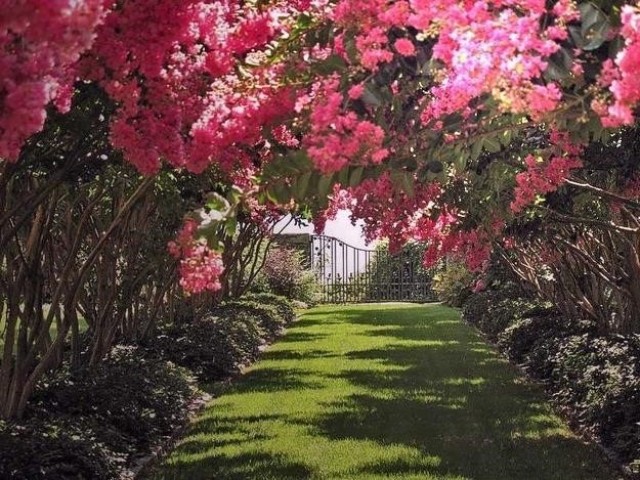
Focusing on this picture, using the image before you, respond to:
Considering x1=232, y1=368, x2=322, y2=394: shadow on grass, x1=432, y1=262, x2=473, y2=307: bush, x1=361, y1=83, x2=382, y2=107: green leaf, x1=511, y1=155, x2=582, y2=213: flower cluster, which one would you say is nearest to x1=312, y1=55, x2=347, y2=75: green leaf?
x1=361, y1=83, x2=382, y2=107: green leaf

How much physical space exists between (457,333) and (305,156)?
15.1 m

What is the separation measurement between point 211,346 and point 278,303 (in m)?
9.61

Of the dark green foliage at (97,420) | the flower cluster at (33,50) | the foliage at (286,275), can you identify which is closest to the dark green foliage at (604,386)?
the dark green foliage at (97,420)

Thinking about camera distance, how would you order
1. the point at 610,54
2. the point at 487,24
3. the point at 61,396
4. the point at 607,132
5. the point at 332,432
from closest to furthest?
the point at 487,24
the point at 610,54
the point at 607,132
the point at 61,396
the point at 332,432

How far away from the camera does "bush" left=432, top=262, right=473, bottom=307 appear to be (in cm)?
2614

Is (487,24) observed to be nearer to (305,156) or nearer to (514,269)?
(305,156)

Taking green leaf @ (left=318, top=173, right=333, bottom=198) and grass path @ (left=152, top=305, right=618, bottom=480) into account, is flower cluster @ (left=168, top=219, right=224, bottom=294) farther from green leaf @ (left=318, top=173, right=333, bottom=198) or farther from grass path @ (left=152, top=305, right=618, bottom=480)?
grass path @ (left=152, top=305, right=618, bottom=480)

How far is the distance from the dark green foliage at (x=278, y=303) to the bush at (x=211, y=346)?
5.41m

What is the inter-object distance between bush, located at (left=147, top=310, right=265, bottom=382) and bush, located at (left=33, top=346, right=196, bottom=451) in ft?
5.07

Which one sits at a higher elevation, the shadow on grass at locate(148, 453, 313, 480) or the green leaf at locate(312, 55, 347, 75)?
the green leaf at locate(312, 55, 347, 75)

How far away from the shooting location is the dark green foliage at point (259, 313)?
1603 centimetres

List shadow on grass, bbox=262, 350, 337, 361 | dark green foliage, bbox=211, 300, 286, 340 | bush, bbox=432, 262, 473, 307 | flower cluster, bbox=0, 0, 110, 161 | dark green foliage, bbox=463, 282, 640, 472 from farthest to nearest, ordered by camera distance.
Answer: bush, bbox=432, 262, 473, 307, dark green foliage, bbox=211, 300, 286, 340, shadow on grass, bbox=262, 350, 337, 361, dark green foliage, bbox=463, 282, 640, 472, flower cluster, bbox=0, 0, 110, 161

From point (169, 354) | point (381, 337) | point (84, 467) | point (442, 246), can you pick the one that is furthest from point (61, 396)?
point (381, 337)

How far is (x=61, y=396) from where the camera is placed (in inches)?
283
